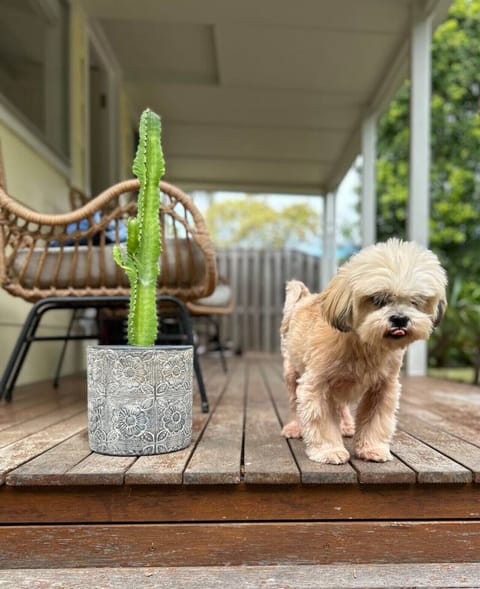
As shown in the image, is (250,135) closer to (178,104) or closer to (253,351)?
(178,104)

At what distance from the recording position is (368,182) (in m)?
5.71

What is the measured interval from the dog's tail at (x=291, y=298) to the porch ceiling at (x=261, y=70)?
2991 mm

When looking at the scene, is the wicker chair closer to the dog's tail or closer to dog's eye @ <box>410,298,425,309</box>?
the dog's tail

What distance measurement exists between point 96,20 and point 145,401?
13.8ft

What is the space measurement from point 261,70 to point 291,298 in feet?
12.8

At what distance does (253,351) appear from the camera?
29.3ft

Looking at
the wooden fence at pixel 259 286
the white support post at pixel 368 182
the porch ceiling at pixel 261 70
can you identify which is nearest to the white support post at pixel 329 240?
the wooden fence at pixel 259 286

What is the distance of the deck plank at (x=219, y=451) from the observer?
4.26ft

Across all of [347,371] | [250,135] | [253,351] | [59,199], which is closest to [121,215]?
[347,371]

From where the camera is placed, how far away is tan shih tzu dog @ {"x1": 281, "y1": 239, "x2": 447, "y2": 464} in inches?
52.3

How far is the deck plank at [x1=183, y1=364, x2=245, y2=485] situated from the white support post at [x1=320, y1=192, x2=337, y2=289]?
649 cm

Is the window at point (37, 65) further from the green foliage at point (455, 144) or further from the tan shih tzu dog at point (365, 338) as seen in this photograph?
the green foliage at point (455, 144)

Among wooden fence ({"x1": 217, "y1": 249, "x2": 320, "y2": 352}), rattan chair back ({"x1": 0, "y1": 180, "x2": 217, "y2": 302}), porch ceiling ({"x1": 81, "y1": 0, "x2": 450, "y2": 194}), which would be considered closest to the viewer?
rattan chair back ({"x1": 0, "y1": 180, "x2": 217, "y2": 302})

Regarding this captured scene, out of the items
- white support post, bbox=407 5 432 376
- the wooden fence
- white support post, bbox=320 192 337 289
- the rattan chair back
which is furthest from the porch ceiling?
the rattan chair back
